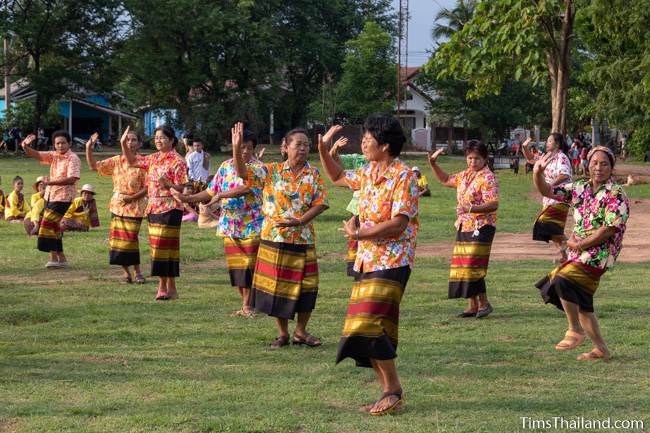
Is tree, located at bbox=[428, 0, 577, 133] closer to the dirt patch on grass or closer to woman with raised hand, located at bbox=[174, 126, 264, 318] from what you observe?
the dirt patch on grass

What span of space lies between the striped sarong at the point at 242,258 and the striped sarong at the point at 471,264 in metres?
1.99

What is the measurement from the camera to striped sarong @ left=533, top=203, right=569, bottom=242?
13.1m

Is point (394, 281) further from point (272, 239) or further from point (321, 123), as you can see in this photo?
point (321, 123)

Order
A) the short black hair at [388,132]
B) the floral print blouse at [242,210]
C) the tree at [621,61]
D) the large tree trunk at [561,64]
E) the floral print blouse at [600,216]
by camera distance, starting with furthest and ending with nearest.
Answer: the large tree trunk at [561,64], the tree at [621,61], the floral print blouse at [242,210], the floral print blouse at [600,216], the short black hair at [388,132]

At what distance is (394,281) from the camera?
→ 6492mm

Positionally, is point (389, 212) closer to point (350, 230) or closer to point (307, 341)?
point (350, 230)

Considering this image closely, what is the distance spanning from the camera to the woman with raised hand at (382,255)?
6430 millimetres

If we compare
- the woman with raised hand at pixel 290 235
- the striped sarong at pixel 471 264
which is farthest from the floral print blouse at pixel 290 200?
the striped sarong at pixel 471 264

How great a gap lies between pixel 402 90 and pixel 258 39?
941cm

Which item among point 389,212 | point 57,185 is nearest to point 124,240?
point 57,185

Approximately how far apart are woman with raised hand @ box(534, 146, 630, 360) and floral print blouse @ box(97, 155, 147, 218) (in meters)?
5.50

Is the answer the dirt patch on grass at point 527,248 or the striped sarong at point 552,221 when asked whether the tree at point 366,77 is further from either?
the striped sarong at point 552,221

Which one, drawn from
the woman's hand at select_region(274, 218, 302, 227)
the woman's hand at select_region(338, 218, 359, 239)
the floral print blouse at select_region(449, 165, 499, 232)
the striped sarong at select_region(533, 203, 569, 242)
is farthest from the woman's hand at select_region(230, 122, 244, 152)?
the striped sarong at select_region(533, 203, 569, 242)

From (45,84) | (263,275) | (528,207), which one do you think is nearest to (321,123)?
(45,84)
